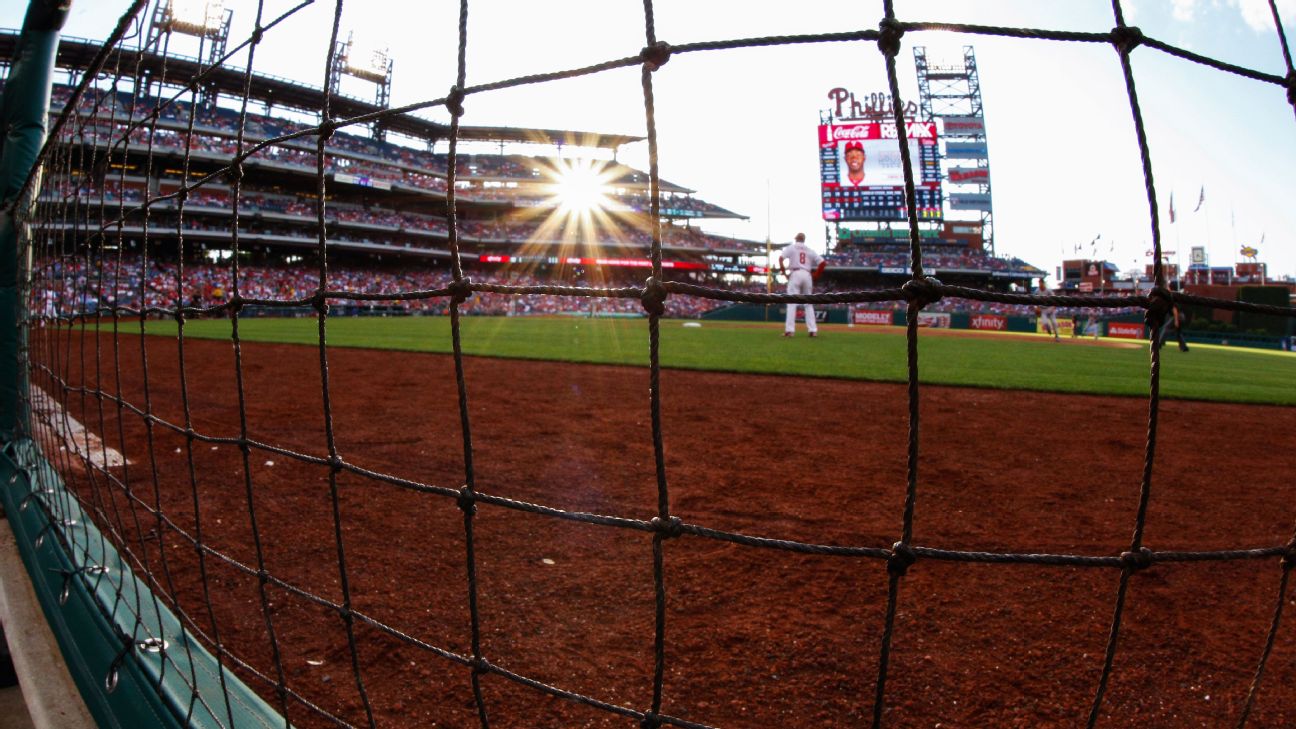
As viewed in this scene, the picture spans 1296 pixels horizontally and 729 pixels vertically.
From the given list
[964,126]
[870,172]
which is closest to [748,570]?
[870,172]

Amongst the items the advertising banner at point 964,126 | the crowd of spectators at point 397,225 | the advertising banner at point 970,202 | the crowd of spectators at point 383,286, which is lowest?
the crowd of spectators at point 383,286

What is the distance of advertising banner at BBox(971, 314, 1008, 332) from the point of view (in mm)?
26078

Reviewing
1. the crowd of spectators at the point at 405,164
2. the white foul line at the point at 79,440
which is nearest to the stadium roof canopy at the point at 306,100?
the crowd of spectators at the point at 405,164

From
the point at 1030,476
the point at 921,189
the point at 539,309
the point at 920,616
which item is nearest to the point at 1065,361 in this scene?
the point at 1030,476

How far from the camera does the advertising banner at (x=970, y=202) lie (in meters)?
39.8

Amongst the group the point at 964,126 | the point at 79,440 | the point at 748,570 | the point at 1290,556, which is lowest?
the point at 748,570

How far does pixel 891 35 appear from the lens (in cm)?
100

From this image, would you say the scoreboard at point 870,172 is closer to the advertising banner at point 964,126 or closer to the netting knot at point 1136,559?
the advertising banner at point 964,126

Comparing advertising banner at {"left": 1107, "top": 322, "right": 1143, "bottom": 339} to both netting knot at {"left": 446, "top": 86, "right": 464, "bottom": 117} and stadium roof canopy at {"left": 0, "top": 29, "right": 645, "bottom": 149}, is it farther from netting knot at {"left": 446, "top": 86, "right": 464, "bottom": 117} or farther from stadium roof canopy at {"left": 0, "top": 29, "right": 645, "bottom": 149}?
netting knot at {"left": 446, "top": 86, "right": 464, "bottom": 117}

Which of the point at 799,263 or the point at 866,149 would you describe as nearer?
the point at 799,263

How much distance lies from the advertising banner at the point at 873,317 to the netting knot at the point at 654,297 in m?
28.8

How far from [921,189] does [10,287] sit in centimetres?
3834

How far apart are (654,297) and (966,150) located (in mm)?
43912

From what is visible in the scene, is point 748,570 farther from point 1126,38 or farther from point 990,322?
point 990,322
